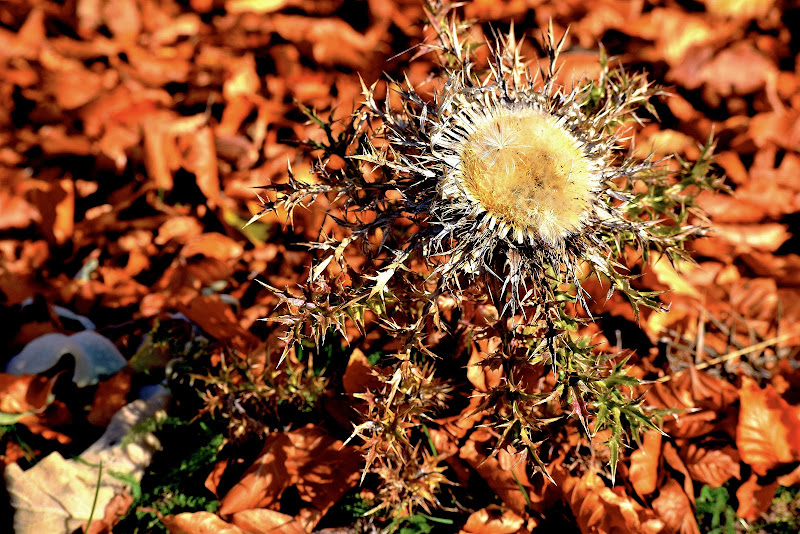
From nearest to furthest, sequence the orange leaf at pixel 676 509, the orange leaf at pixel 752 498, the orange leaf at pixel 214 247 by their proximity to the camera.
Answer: the orange leaf at pixel 676 509
the orange leaf at pixel 752 498
the orange leaf at pixel 214 247

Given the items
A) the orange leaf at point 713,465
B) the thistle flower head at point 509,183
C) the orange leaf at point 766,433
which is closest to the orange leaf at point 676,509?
the orange leaf at point 713,465

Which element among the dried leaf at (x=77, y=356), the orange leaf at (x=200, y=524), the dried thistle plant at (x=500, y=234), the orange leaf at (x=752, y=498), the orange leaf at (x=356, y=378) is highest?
the dried thistle plant at (x=500, y=234)

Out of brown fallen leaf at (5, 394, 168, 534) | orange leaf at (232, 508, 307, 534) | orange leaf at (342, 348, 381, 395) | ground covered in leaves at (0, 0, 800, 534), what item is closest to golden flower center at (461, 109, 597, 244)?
ground covered in leaves at (0, 0, 800, 534)

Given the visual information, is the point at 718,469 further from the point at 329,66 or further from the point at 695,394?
the point at 329,66

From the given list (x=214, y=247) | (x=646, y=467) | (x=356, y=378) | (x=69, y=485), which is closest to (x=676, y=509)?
(x=646, y=467)

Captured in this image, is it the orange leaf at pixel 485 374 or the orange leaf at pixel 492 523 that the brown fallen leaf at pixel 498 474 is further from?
the orange leaf at pixel 485 374

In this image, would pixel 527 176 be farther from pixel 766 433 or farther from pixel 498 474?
pixel 766 433

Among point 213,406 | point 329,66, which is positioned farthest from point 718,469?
point 329,66

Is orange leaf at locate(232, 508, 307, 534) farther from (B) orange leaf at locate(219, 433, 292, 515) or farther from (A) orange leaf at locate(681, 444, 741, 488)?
(A) orange leaf at locate(681, 444, 741, 488)
